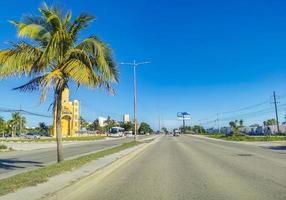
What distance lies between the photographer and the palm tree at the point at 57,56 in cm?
1650

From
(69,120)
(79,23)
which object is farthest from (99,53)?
(69,120)

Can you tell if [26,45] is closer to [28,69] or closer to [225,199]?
[28,69]

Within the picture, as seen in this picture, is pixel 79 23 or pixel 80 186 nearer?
pixel 80 186

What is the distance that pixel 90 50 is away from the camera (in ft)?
57.9

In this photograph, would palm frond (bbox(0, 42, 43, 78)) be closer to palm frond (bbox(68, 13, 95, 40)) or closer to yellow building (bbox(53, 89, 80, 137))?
palm frond (bbox(68, 13, 95, 40))

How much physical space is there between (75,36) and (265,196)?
11081mm

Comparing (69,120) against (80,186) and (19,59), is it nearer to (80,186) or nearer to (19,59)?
(19,59)

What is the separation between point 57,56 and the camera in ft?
56.1

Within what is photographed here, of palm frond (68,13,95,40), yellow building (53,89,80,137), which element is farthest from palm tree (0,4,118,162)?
yellow building (53,89,80,137)

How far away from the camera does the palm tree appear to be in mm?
16500

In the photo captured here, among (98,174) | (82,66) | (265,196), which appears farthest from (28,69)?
(265,196)

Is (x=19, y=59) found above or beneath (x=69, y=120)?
beneath

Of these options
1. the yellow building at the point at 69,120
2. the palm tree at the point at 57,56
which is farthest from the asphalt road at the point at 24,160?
the yellow building at the point at 69,120

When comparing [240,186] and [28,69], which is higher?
[28,69]
